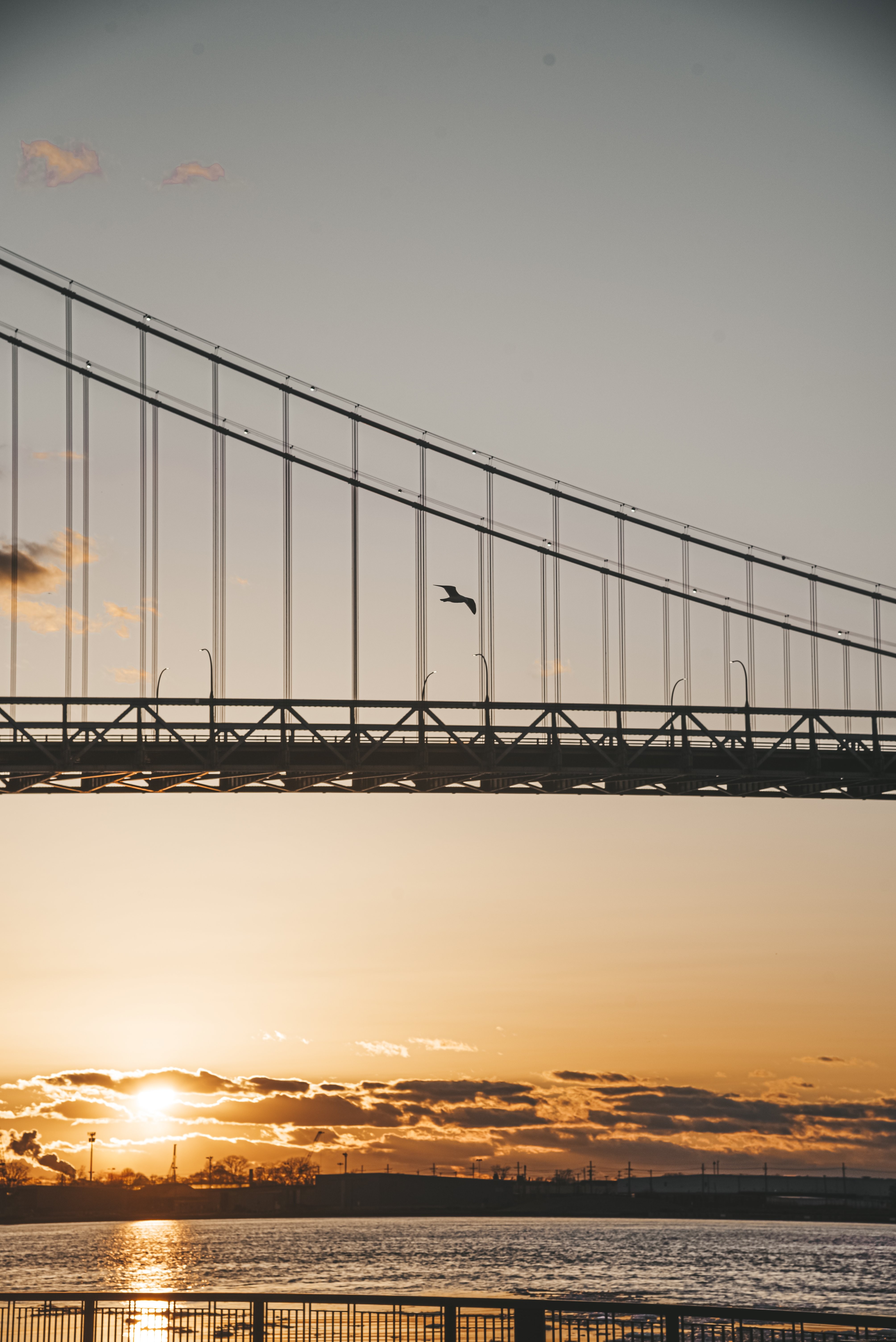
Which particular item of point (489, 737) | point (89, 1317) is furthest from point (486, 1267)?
point (89, 1317)

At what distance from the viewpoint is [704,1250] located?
15662 centimetres

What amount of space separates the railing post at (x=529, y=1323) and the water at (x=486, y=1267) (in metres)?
61.2

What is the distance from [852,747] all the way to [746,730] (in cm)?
475

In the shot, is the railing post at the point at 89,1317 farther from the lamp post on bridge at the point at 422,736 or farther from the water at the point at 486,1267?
the water at the point at 486,1267

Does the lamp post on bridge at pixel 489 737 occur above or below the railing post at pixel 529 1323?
above

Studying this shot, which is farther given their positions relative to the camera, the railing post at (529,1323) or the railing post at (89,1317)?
the railing post at (89,1317)

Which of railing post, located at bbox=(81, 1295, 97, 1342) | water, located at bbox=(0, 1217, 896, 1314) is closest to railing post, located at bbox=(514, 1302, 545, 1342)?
railing post, located at bbox=(81, 1295, 97, 1342)

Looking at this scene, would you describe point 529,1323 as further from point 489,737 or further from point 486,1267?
point 486,1267

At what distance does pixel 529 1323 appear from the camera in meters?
23.5

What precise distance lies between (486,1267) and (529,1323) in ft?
324

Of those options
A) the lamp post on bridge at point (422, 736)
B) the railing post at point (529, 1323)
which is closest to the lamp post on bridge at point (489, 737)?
the lamp post on bridge at point (422, 736)

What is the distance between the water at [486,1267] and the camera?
92062mm

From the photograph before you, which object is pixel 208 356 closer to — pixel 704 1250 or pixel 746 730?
pixel 746 730

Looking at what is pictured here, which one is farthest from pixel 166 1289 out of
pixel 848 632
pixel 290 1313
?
pixel 848 632
